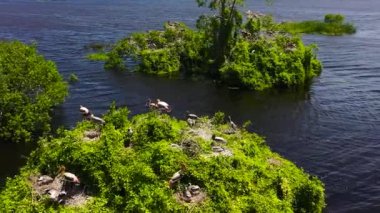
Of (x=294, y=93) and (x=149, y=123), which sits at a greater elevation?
(x=149, y=123)

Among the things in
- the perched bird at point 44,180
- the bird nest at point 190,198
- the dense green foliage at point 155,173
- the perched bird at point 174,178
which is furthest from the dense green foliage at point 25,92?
the bird nest at point 190,198

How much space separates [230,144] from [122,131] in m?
6.61

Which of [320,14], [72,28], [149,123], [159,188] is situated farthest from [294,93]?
[320,14]

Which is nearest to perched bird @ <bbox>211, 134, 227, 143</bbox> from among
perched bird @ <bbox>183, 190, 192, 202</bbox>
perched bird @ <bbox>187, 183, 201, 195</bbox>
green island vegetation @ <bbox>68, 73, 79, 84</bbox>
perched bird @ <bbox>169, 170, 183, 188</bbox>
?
perched bird @ <bbox>187, 183, 201, 195</bbox>

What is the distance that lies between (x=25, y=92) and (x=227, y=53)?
92.9 feet

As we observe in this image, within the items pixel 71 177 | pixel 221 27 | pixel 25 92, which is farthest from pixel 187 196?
pixel 221 27

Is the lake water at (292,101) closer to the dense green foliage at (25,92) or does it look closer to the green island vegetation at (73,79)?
the green island vegetation at (73,79)

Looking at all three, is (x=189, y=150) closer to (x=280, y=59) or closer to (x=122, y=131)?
(x=122, y=131)

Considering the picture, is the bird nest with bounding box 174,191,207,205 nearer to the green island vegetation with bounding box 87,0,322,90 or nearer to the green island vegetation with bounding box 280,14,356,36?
the green island vegetation with bounding box 87,0,322,90

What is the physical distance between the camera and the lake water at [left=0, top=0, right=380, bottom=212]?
36.2m

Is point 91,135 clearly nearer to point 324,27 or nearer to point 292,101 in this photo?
point 292,101

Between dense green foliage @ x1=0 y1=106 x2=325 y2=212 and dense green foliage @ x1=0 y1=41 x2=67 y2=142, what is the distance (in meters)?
9.86

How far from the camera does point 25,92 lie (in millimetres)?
40406

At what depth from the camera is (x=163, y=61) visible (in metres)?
62.6
